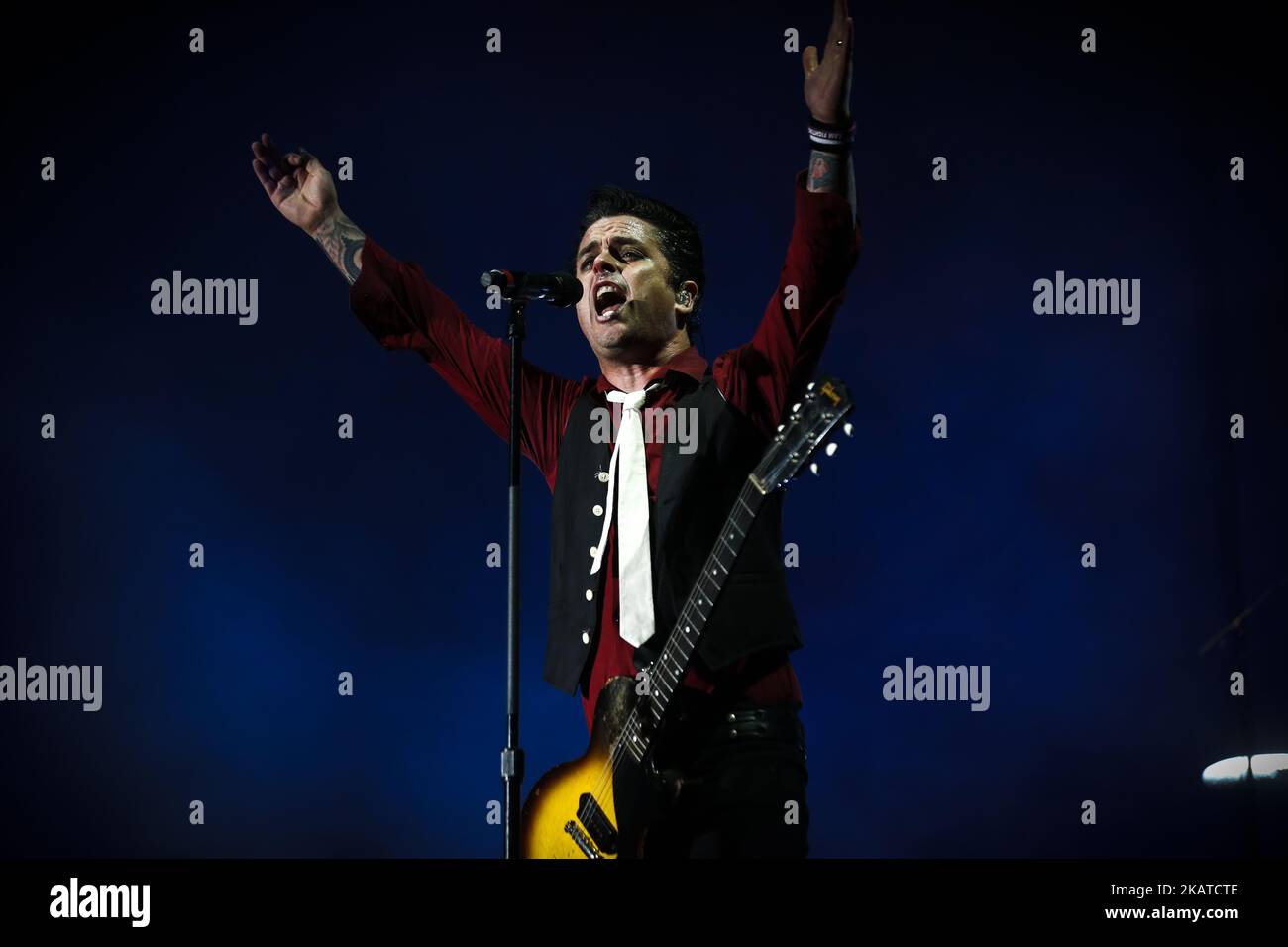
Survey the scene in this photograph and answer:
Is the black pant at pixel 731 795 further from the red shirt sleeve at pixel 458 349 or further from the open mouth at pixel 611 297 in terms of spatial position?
the open mouth at pixel 611 297

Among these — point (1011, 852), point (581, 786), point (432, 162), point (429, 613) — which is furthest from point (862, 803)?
point (432, 162)

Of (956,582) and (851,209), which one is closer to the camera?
(851,209)

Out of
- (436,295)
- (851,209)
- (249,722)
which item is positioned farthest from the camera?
(249,722)

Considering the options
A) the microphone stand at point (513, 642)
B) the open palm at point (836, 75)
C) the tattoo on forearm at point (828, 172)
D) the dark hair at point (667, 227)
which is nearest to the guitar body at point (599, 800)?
the microphone stand at point (513, 642)

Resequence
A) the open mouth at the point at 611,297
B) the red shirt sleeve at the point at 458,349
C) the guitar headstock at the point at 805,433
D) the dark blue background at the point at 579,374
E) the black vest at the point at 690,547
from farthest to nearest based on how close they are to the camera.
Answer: the dark blue background at the point at 579,374
the red shirt sleeve at the point at 458,349
the open mouth at the point at 611,297
the black vest at the point at 690,547
the guitar headstock at the point at 805,433

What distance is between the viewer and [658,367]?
3344 mm

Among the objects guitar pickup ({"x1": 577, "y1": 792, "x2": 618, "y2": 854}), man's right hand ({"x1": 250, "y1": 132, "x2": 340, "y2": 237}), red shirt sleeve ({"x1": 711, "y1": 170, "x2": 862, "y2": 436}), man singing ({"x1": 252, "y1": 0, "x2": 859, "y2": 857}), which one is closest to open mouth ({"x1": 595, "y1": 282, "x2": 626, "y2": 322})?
man singing ({"x1": 252, "y1": 0, "x2": 859, "y2": 857})

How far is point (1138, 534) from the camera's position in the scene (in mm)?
3766

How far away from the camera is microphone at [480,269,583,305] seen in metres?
2.99

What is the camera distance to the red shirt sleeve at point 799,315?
297 centimetres

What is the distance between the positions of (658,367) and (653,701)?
0.82 m

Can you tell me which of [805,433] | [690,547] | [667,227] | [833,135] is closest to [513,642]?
[690,547]

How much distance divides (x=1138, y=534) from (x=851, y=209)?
4.56ft
